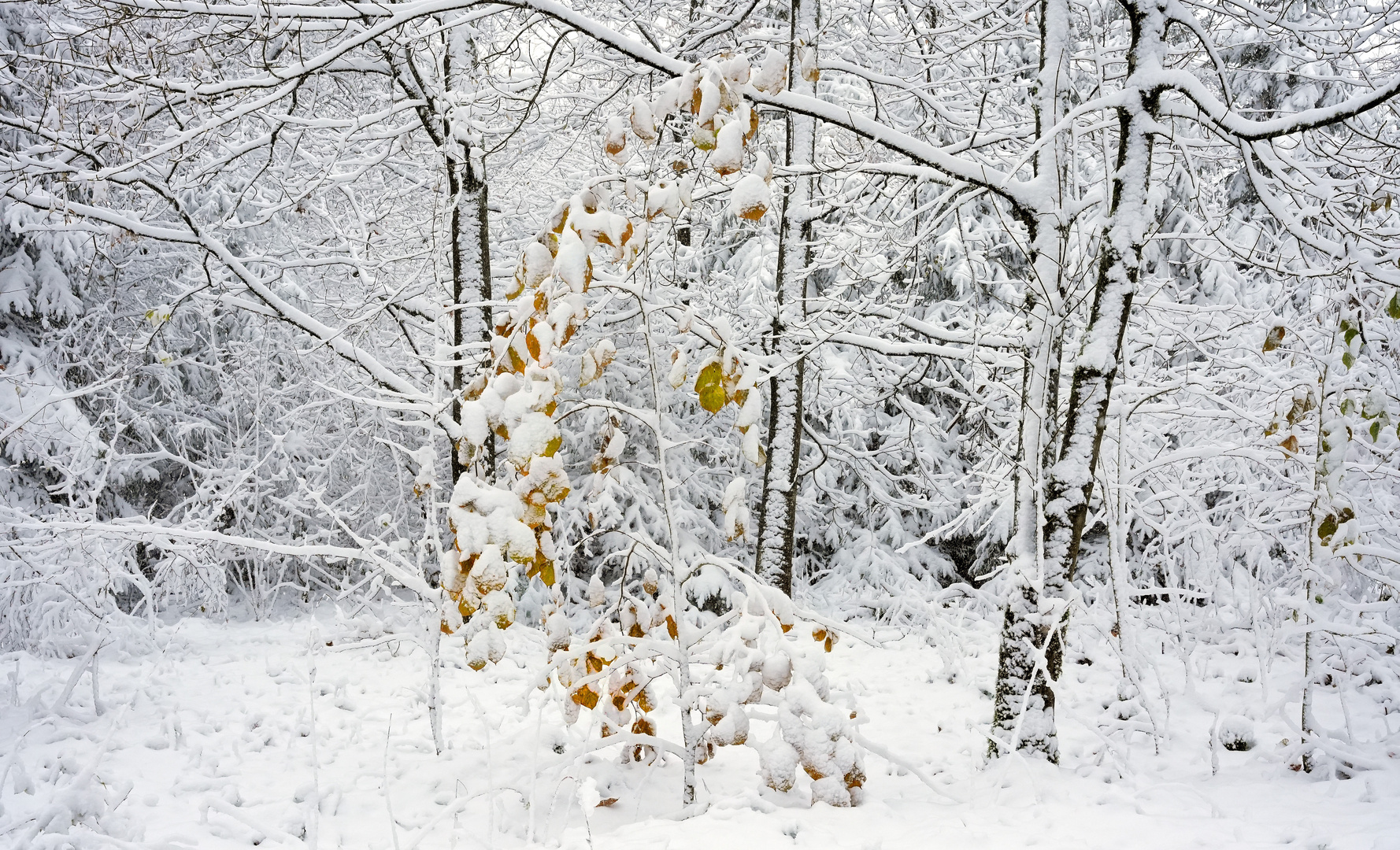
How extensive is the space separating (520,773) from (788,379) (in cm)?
373

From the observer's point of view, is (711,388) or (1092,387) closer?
(711,388)

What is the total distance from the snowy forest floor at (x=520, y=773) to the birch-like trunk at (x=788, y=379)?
5.04 feet

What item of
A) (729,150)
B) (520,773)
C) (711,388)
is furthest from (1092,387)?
(520,773)

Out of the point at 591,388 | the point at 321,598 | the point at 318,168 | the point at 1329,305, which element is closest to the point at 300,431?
the point at 321,598

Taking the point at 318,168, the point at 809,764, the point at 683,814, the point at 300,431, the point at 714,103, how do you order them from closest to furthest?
the point at 714,103
the point at 809,764
the point at 683,814
the point at 318,168
the point at 300,431

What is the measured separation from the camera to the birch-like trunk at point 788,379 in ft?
19.7

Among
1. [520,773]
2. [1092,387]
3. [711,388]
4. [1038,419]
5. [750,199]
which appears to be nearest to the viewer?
[750,199]

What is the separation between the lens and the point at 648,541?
3.28m

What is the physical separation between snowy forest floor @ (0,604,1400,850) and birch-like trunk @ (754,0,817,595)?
154 centimetres

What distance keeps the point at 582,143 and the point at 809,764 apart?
738cm

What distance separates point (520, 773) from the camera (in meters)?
3.32

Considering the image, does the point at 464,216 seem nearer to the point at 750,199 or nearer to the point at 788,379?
the point at 788,379

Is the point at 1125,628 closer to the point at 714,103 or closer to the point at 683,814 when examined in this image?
the point at 683,814

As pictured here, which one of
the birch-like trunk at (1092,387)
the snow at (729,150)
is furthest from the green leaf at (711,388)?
the birch-like trunk at (1092,387)
